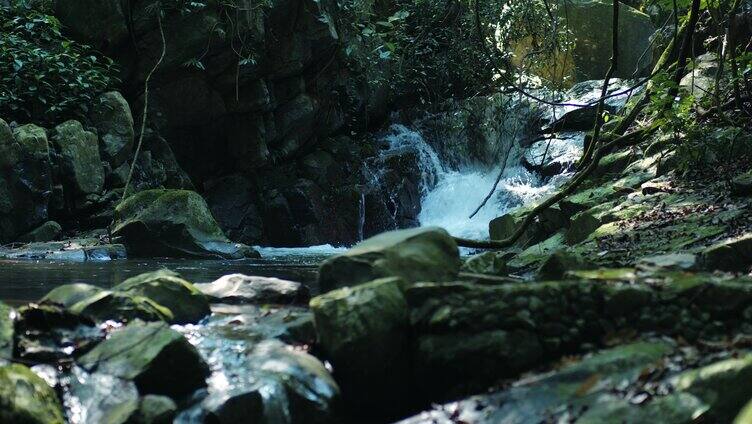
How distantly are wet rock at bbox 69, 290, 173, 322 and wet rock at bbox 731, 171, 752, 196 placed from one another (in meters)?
6.47

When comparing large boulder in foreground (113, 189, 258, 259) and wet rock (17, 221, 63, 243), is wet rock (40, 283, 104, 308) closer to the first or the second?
large boulder in foreground (113, 189, 258, 259)

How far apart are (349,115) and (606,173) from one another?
9789 mm

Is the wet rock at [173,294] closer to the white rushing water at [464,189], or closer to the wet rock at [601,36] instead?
the white rushing water at [464,189]

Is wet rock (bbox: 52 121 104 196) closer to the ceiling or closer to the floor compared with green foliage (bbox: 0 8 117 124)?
closer to the floor

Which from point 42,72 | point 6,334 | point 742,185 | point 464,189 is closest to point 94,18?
point 42,72

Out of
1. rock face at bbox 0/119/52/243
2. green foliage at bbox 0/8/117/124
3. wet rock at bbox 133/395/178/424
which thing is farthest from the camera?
green foliage at bbox 0/8/117/124

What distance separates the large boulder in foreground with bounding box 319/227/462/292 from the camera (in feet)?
17.6

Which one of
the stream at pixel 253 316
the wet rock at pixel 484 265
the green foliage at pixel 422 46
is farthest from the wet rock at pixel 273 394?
the green foliage at pixel 422 46

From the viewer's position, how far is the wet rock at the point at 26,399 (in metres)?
3.85

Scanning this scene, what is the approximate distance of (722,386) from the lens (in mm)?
3512

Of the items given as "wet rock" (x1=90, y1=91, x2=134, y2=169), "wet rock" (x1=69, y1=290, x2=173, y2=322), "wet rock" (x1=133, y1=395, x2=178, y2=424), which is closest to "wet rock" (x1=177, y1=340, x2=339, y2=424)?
"wet rock" (x1=133, y1=395, x2=178, y2=424)

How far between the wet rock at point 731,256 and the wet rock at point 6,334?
5.10 m

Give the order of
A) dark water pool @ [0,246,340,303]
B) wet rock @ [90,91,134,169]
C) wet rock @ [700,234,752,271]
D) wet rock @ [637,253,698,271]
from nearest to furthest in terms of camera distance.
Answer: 1. wet rock @ [637,253,698,271]
2. wet rock @ [700,234,752,271]
3. dark water pool @ [0,246,340,303]
4. wet rock @ [90,91,134,169]

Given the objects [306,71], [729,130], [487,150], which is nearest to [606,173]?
[729,130]
